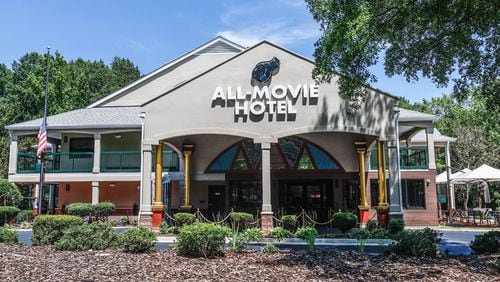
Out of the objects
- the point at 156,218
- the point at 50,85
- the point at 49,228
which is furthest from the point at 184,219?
the point at 50,85

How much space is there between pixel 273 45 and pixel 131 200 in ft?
47.2

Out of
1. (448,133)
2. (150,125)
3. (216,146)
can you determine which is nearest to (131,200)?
(216,146)

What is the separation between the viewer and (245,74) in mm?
18594

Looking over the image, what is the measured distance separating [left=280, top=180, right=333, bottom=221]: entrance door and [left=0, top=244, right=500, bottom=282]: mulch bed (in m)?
11.2

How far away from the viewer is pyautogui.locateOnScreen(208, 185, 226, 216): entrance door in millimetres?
23812

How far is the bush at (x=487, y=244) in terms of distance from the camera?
11.3 m

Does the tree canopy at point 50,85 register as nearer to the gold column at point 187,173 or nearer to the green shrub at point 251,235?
the gold column at point 187,173

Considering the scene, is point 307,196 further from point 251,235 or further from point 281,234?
point 251,235

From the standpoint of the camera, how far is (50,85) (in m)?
43.5

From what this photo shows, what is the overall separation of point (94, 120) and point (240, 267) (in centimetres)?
1891

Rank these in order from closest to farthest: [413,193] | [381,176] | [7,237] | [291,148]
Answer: [7,237]
[381,176]
[291,148]
[413,193]

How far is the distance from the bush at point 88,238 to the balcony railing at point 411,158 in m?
14.9

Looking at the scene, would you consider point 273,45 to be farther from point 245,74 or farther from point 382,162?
point 382,162

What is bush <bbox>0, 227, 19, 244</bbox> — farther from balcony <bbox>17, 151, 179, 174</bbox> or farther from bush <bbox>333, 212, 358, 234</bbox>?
bush <bbox>333, 212, 358, 234</bbox>
